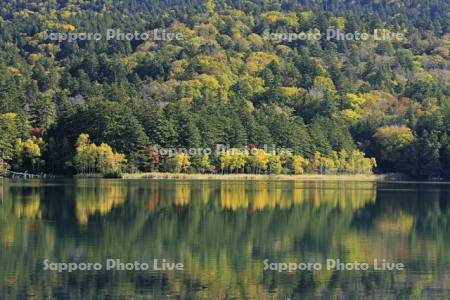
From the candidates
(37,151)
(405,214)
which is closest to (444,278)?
(405,214)

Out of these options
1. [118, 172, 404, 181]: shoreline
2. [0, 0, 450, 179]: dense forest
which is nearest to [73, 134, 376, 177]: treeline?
[0, 0, 450, 179]: dense forest

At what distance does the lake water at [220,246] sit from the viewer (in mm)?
23672

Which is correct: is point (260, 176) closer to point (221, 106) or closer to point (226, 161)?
point (226, 161)

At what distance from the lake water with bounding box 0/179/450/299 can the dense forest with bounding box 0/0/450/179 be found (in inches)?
1768

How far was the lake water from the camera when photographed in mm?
23672

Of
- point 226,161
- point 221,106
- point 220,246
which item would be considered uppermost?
point 221,106

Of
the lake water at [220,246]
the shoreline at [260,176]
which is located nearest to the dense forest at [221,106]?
the shoreline at [260,176]

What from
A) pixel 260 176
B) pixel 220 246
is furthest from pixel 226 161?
pixel 220 246

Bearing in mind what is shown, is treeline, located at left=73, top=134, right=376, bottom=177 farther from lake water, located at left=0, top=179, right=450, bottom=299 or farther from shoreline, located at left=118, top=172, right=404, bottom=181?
lake water, located at left=0, top=179, right=450, bottom=299

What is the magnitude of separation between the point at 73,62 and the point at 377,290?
15385 cm

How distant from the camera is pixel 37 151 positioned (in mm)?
94750

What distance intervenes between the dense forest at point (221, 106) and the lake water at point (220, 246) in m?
44.9

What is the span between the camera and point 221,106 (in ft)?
384

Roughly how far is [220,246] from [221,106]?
Answer: 86.0 meters
